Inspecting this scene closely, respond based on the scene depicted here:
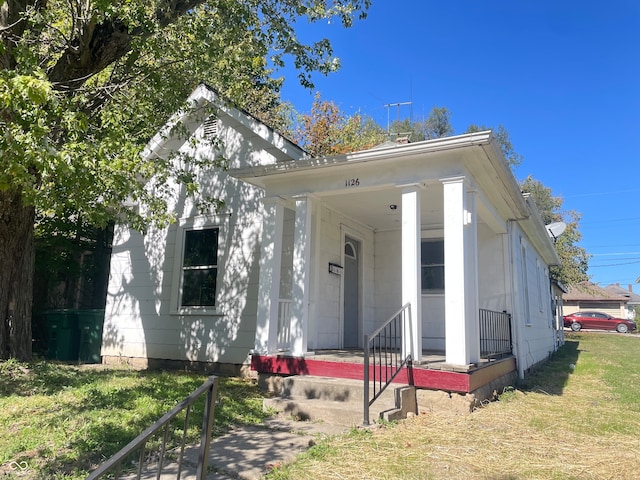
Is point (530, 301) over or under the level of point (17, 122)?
under

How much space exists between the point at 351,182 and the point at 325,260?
1962 millimetres

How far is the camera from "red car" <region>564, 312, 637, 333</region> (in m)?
33.1

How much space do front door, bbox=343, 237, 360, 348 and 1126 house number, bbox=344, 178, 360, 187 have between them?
2380 millimetres

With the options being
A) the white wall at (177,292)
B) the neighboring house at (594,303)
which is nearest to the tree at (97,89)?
the white wall at (177,292)

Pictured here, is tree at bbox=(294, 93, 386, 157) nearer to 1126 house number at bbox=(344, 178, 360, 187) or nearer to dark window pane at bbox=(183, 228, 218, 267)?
dark window pane at bbox=(183, 228, 218, 267)

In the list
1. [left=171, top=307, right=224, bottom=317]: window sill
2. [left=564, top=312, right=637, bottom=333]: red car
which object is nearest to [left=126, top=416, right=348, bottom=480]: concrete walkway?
[left=171, top=307, right=224, bottom=317]: window sill

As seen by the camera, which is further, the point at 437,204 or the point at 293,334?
the point at 437,204

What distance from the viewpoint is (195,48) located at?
7656 mm

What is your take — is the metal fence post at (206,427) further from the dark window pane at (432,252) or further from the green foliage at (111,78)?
the dark window pane at (432,252)

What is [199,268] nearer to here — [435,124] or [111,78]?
[111,78]

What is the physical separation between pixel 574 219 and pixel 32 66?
97.7 feet

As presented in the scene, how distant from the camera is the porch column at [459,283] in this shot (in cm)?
545

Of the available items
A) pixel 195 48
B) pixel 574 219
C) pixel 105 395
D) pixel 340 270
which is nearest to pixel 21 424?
pixel 105 395

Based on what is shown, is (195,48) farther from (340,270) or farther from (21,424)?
(21,424)
